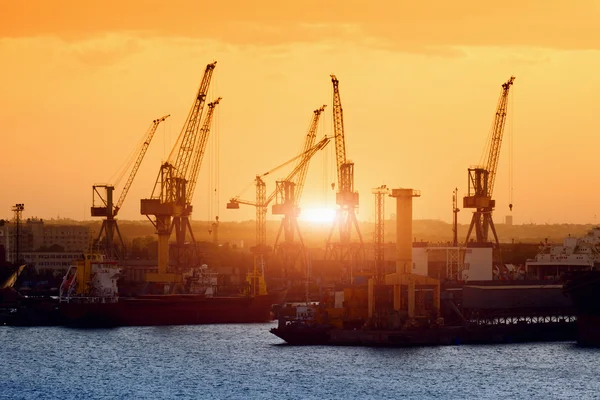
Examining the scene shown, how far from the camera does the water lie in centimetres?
7806

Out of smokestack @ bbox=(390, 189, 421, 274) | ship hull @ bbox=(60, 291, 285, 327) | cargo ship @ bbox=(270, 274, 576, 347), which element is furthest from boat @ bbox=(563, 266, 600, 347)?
ship hull @ bbox=(60, 291, 285, 327)

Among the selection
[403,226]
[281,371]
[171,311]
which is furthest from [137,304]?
[281,371]

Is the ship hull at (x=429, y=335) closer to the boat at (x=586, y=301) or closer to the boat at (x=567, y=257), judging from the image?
the boat at (x=586, y=301)

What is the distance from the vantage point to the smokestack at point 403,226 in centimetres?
10344

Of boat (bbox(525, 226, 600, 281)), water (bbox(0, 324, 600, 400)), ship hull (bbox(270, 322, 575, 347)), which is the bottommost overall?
water (bbox(0, 324, 600, 400))

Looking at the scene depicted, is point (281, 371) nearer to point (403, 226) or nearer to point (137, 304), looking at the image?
point (403, 226)

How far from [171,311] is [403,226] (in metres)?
33.9

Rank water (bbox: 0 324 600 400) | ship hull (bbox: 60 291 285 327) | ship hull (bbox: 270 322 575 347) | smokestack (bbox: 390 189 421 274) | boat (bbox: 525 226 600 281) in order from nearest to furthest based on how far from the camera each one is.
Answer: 1. water (bbox: 0 324 600 400)
2. ship hull (bbox: 270 322 575 347)
3. smokestack (bbox: 390 189 421 274)
4. ship hull (bbox: 60 291 285 327)
5. boat (bbox: 525 226 600 281)

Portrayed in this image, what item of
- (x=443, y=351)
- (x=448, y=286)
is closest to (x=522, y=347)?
(x=443, y=351)

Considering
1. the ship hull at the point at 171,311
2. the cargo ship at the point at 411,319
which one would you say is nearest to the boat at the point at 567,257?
the cargo ship at the point at 411,319

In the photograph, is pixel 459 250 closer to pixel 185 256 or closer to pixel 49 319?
pixel 49 319

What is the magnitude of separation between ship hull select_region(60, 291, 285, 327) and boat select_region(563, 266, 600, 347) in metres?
42.4

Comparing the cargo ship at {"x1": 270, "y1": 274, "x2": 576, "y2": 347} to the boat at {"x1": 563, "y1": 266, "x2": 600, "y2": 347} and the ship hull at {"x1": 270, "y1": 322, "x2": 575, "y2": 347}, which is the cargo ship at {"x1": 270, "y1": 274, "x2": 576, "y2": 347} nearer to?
the ship hull at {"x1": 270, "y1": 322, "x2": 575, "y2": 347}

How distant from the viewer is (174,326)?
5064 inches
